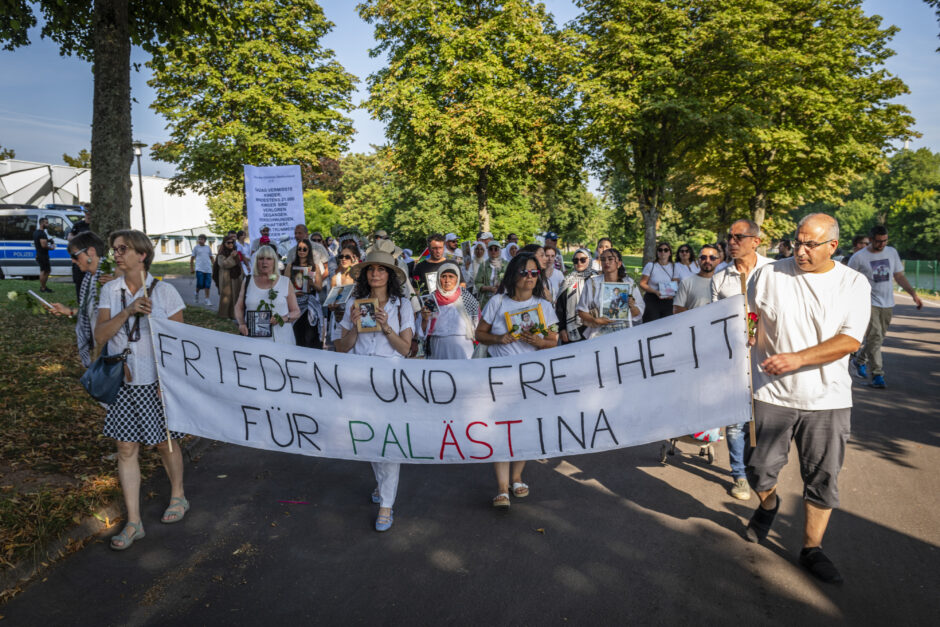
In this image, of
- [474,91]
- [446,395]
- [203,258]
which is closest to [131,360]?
[446,395]

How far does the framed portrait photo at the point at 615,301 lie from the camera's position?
6492 mm

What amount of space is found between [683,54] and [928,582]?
22.5 meters

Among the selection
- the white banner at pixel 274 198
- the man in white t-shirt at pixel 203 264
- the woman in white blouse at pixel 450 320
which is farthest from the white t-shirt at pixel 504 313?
the man in white t-shirt at pixel 203 264

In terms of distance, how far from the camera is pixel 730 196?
3406cm

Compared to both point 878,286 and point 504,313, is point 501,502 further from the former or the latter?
point 878,286

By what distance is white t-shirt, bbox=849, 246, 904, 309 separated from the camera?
352 inches

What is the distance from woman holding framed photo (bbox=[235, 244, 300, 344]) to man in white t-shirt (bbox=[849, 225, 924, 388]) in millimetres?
7958

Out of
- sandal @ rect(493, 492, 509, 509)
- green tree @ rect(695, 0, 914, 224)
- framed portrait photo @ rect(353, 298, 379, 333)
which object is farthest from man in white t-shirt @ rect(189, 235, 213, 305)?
green tree @ rect(695, 0, 914, 224)

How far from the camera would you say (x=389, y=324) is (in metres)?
4.83

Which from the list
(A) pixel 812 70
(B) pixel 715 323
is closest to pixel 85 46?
(B) pixel 715 323

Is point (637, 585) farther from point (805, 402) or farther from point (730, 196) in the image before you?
point (730, 196)

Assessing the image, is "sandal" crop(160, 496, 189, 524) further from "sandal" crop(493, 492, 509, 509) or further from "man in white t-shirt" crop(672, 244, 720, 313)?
"man in white t-shirt" crop(672, 244, 720, 313)

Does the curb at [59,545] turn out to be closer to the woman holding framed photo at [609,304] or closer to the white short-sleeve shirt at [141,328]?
the white short-sleeve shirt at [141,328]

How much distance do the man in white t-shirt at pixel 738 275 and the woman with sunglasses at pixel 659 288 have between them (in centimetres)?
313
